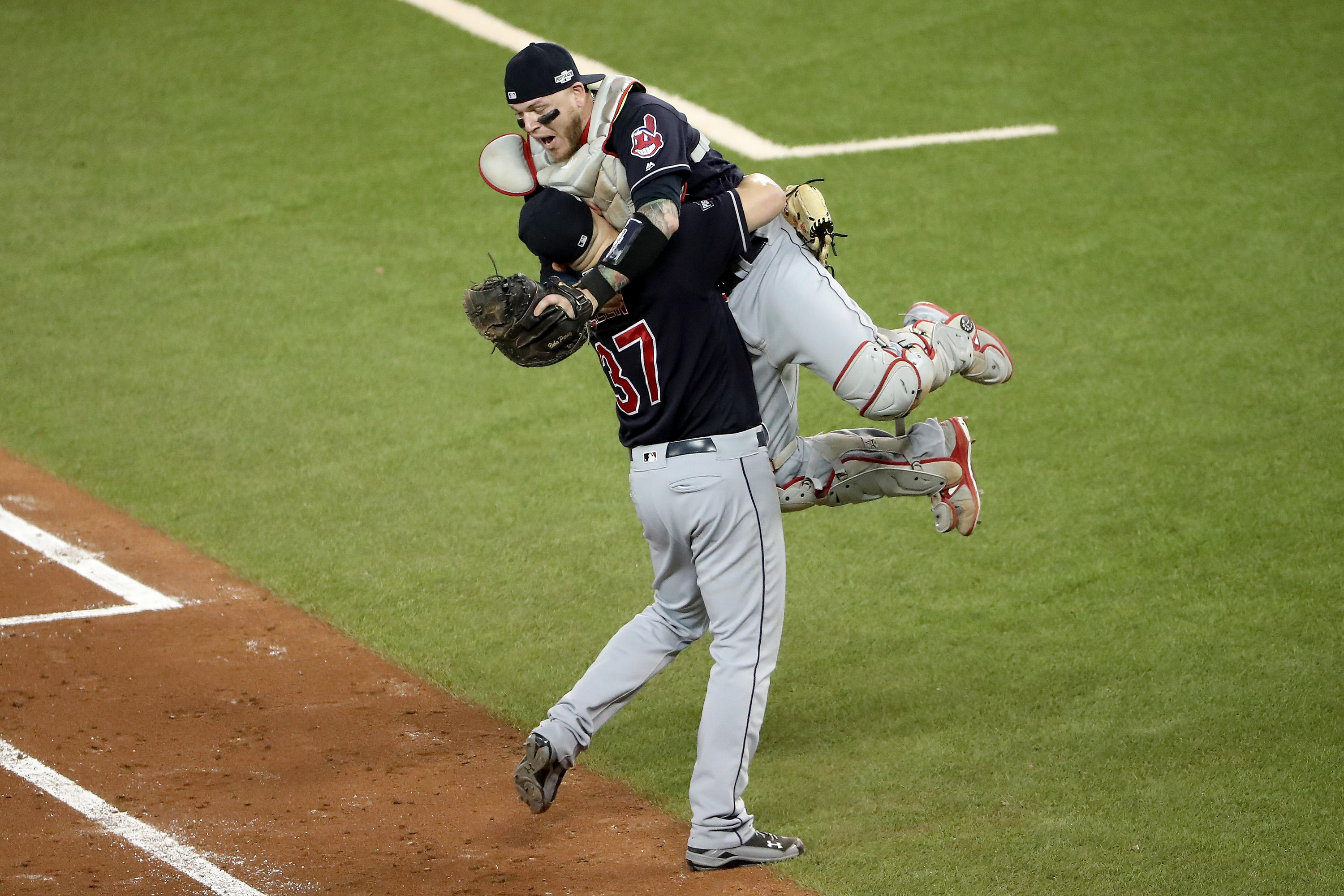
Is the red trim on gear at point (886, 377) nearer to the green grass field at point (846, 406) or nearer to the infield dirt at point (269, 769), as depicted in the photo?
the green grass field at point (846, 406)

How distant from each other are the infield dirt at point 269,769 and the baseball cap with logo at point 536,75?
217 centimetres

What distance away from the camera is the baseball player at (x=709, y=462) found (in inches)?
160

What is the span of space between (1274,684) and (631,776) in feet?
7.30

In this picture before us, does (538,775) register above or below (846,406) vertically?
below

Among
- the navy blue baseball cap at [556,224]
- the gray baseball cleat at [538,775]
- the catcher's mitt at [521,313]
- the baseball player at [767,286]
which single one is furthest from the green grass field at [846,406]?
the navy blue baseball cap at [556,224]

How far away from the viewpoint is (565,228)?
403 centimetres

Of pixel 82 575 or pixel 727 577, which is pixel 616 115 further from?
pixel 82 575

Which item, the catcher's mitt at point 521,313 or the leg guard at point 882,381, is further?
the leg guard at point 882,381

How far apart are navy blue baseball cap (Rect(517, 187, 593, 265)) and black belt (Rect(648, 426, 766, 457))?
1.94 ft

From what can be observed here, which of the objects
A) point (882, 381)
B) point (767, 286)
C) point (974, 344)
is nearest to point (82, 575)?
point (767, 286)

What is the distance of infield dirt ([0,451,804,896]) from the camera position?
424 centimetres

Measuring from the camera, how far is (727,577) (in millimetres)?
4195

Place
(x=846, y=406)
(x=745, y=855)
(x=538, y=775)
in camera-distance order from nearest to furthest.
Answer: (x=745, y=855)
(x=538, y=775)
(x=846, y=406)

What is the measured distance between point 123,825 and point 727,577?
2.01 m
